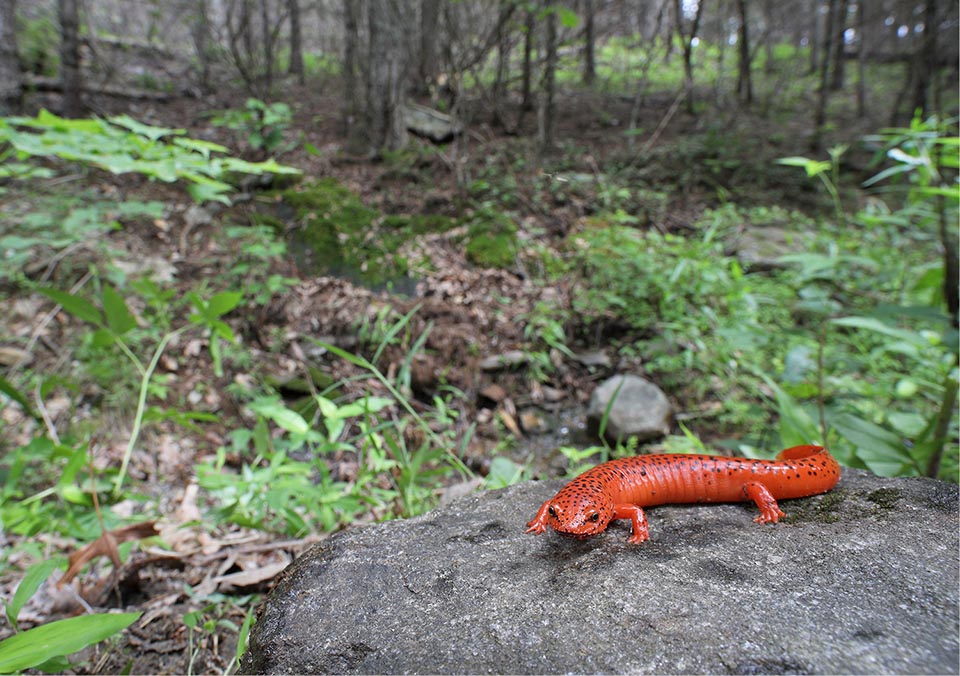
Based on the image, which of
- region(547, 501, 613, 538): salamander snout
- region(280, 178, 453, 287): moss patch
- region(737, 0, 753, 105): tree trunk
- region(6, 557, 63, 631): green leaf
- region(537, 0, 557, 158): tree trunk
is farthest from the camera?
region(737, 0, 753, 105): tree trunk

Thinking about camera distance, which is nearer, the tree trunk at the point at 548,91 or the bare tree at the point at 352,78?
the tree trunk at the point at 548,91

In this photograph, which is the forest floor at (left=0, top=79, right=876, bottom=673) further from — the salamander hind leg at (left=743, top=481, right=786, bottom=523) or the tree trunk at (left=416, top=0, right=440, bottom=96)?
the tree trunk at (left=416, top=0, right=440, bottom=96)

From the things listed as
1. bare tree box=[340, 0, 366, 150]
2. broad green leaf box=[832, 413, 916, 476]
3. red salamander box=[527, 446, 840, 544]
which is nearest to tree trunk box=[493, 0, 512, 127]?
bare tree box=[340, 0, 366, 150]

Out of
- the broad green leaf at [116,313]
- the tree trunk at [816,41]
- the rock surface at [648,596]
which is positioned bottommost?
the rock surface at [648,596]

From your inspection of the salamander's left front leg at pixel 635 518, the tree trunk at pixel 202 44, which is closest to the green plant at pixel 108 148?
the salamander's left front leg at pixel 635 518

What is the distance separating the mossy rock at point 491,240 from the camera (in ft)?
22.1

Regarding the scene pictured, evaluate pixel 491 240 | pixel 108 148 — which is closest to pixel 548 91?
pixel 491 240

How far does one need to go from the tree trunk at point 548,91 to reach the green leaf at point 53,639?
923 centimetres

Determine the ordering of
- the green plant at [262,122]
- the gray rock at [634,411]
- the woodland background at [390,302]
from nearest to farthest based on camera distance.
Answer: the woodland background at [390,302] < the gray rock at [634,411] < the green plant at [262,122]

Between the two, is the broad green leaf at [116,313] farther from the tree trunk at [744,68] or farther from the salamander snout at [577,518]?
the tree trunk at [744,68]

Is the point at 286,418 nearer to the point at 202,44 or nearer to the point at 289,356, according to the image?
the point at 289,356

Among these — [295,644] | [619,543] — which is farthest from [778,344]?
[295,644]

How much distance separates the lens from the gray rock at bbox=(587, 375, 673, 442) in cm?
463

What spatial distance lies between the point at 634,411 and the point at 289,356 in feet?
11.6
